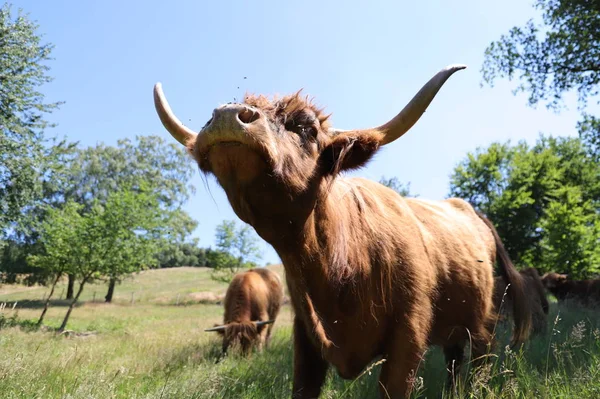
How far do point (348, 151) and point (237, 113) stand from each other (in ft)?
3.08

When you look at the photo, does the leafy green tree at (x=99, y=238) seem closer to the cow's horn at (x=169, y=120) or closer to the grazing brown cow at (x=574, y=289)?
the cow's horn at (x=169, y=120)

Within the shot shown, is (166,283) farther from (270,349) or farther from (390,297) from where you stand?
(390,297)

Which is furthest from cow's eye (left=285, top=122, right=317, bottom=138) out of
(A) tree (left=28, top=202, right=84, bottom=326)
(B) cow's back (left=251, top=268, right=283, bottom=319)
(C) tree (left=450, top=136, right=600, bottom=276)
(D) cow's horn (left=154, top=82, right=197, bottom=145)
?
(C) tree (left=450, top=136, right=600, bottom=276)

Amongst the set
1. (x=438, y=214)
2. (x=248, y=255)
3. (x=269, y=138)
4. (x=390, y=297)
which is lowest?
(x=390, y=297)

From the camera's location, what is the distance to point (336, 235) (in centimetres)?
293

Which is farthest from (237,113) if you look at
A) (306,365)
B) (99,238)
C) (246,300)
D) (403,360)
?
(99,238)

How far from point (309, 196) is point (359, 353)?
1.31 m

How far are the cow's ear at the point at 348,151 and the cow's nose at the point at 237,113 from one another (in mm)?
655

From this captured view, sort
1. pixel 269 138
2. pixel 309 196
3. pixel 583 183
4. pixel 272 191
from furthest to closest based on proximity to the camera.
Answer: pixel 583 183, pixel 309 196, pixel 272 191, pixel 269 138

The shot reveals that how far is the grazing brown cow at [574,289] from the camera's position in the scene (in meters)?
18.4

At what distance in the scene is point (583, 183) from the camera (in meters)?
34.8

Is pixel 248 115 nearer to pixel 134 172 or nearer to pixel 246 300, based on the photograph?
pixel 246 300

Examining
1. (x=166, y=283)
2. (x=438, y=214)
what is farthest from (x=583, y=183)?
(x=166, y=283)

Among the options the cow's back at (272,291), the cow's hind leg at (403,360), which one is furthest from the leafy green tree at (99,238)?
the cow's hind leg at (403,360)
